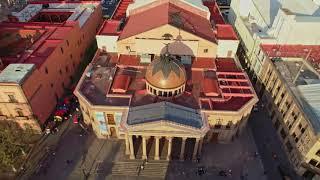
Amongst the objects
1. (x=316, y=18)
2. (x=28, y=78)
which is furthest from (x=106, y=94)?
(x=316, y=18)

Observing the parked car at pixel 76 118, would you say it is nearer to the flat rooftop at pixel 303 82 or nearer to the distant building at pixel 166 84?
the distant building at pixel 166 84

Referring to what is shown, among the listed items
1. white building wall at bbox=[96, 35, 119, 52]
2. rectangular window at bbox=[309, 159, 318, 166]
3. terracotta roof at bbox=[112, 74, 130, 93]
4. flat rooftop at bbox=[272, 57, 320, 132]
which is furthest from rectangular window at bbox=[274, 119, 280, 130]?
white building wall at bbox=[96, 35, 119, 52]

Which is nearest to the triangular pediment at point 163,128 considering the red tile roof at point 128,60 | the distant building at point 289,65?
the red tile roof at point 128,60

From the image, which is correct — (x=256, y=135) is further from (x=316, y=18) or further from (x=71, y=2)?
(x=71, y=2)

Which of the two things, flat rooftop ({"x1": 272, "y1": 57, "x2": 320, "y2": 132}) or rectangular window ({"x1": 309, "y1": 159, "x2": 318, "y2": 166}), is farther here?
flat rooftop ({"x1": 272, "y1": 57, "x2": 320, "y2": 132})

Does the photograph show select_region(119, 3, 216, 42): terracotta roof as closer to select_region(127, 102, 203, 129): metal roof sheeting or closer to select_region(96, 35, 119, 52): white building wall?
select_region(96, 35, 119, 52): white building wall

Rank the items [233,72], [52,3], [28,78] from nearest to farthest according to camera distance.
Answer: [28,78] < [233,72] < [52,3]
